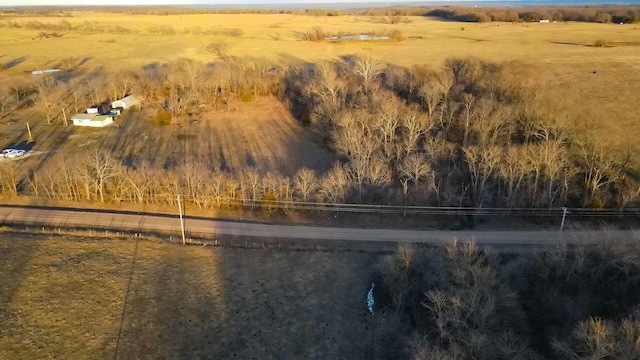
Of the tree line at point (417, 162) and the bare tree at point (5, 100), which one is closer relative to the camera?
the tree line at point (417, 162)

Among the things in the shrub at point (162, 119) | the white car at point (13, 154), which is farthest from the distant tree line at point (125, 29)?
the white car at point (13, 154)

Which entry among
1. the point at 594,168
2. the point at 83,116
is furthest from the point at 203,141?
the point at 594,168

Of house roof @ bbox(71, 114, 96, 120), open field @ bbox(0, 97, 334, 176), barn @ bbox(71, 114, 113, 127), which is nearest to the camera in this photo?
open field @ bbox(0, 97, 334, 176)

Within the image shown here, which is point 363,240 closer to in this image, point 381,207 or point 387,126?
point 381,207

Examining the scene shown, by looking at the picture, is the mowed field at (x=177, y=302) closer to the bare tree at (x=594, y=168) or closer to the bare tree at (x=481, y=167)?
the bare tree at (x=481, y=167)

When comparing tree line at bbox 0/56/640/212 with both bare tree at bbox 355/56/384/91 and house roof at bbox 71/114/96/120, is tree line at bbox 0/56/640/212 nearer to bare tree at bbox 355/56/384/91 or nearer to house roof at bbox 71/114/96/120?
bare tree at bbox 355/56/384/91

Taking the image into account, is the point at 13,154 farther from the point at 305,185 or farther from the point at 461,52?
the point at 461,52

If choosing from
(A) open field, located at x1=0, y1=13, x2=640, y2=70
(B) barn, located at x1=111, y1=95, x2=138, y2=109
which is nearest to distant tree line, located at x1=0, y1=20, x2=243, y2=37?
(A) open field, located at x1=0, y1=13, x2=640, y2=70
